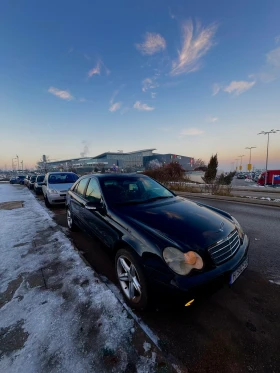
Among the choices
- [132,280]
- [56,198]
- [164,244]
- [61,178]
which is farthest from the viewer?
[61,178]

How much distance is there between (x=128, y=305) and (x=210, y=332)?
3.16 feet

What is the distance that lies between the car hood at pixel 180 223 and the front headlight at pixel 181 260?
73 millimetres

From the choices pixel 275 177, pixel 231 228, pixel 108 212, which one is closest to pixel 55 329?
pixel 108 212

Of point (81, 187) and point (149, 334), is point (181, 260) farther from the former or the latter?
point (81, 187)

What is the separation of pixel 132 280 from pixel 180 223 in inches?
36.5

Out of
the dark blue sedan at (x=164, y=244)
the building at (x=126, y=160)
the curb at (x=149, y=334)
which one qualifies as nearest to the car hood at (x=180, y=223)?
the dark blue sedan at (x=164, y=244)

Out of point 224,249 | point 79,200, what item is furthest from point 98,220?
point 224,249

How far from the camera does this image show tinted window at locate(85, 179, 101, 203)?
10.6 feet

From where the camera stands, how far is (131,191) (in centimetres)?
335

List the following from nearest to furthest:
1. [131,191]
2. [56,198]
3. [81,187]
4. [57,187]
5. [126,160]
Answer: [131,191], [81,187], [56,198], [57,187], [126,160]

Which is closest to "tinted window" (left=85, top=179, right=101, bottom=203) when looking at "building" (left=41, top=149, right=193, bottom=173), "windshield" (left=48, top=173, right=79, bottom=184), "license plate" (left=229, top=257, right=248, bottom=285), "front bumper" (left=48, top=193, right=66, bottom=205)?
"license plate" (left=229, top=257, right=248, bottom=285)

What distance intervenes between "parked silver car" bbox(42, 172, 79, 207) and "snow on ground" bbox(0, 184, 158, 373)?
4.31 metres

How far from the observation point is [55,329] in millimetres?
1912

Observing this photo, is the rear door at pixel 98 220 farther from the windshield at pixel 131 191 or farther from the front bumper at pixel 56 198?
the front bumper at pixel 56 198
